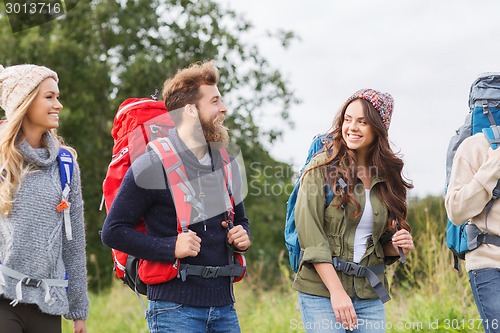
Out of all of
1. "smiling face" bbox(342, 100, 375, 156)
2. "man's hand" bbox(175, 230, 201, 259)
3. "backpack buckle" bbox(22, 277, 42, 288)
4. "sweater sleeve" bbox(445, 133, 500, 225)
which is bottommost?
"backpack buckle" bbox(22, 277, 42, 288)

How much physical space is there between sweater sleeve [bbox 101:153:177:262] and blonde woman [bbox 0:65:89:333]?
228 millimetres

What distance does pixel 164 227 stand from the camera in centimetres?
382

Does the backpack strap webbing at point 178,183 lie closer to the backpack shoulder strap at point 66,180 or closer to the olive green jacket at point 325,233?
the backpack shoulder strap at point 66,180

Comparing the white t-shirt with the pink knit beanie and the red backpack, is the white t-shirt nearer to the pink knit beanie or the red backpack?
the pink knit beanie

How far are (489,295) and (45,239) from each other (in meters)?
2.32

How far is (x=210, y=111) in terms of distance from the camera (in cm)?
398

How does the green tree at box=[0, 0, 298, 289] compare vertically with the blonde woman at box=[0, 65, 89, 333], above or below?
above

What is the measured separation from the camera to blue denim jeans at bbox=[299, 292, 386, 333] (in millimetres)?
3916

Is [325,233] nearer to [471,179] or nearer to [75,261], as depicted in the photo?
[471,179]

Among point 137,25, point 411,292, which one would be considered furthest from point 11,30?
point 411,292

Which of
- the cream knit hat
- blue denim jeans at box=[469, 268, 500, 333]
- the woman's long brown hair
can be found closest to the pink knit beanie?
the woman's long brown hair

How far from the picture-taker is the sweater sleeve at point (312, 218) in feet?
12.9

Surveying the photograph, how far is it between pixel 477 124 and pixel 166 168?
1765mm

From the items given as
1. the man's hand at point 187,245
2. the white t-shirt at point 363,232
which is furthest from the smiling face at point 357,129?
the man's hand at point 187,245
